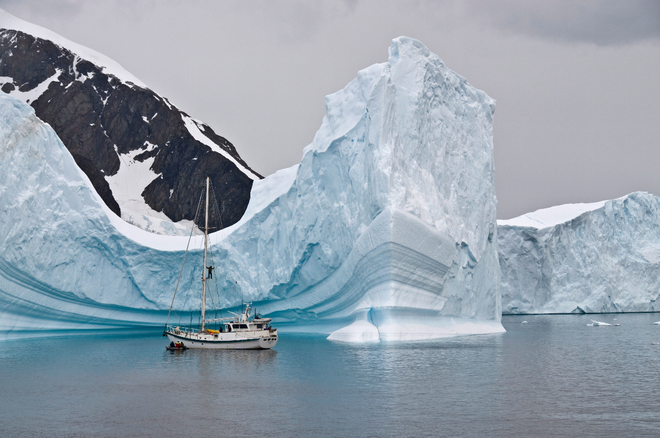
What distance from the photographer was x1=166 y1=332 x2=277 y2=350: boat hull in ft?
67.8

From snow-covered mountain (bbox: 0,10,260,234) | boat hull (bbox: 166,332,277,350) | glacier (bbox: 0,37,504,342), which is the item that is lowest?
boat hull (bbox: 166,332,277,350)

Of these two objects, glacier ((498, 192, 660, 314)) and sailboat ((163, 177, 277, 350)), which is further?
glacier ((498, 192, 660, 314))

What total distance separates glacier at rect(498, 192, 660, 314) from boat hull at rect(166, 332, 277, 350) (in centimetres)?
2336

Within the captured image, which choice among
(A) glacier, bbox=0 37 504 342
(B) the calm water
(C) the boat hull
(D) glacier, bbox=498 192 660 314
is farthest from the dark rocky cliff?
(B) the calm water

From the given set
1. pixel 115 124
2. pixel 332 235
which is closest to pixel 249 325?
pixel 332 235

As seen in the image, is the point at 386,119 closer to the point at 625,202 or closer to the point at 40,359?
the point at 40,359

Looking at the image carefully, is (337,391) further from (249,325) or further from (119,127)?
(119,127)

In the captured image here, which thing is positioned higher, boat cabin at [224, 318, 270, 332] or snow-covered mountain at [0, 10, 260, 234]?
snow-covered mountain at [0, 10, 260, 234]

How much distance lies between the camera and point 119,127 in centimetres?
6531

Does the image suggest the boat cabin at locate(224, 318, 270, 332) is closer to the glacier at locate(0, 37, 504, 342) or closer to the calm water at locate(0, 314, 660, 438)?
the calm water at locate(0, 314, 660, 438)

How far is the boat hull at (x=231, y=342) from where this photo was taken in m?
20.7

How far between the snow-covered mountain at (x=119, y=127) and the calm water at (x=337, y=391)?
41554 millimetres

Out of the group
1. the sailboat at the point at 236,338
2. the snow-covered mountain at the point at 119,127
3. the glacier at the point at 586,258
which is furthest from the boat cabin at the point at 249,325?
the snow-covered mountain at the point at 119,127

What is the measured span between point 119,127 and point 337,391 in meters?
57.3
